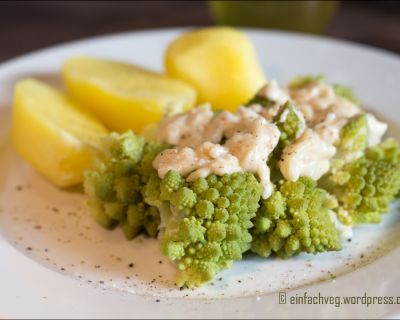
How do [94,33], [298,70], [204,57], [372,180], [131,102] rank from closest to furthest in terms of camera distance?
1. [372,180]
2. [131,102]
3. [204,57]
4. [298,70]
5. [94,33]

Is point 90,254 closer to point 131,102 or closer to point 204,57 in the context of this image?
point 131,102

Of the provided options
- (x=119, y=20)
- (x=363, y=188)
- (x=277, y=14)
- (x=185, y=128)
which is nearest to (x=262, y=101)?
(x=185, y=128)

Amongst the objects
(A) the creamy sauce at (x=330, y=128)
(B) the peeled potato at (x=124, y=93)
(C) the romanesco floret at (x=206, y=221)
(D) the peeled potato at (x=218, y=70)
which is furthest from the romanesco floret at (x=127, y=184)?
(D) the peeled potato at (x=218, y=70)

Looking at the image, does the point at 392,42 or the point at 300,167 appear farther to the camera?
the point at 392,42

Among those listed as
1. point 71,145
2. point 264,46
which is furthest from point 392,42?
point 71,145

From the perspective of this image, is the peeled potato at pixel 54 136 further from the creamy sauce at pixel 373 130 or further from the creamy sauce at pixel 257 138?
the creamy sauce at pixel 373 130
